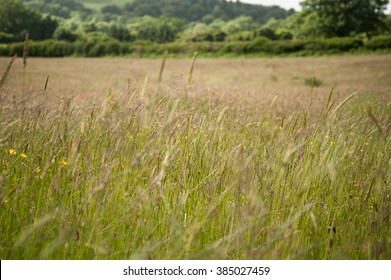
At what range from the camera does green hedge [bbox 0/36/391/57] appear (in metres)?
13.4

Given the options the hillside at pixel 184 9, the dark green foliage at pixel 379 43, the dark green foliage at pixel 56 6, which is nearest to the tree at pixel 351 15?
the dark green foliage at pixel 379 43

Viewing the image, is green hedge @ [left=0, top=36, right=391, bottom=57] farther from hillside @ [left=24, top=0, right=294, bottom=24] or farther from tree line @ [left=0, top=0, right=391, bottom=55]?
hillside @ [left=24, top=0, right=294, bottom=24]

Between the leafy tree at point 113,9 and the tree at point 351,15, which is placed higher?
the leafy tree at point 113,9

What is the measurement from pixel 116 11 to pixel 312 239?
105 ft

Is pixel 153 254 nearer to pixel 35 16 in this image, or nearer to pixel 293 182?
pixel 293 182

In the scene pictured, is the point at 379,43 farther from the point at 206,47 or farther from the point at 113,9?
the point at 113,9

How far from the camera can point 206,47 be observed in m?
35.8

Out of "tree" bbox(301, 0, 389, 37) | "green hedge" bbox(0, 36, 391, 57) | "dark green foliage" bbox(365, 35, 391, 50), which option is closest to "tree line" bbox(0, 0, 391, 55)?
"tree" bbox(301, 0, 389, 37)

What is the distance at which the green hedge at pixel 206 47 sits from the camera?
13.4m

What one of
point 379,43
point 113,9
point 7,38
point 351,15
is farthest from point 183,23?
point 7,38

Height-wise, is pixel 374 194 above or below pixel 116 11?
below

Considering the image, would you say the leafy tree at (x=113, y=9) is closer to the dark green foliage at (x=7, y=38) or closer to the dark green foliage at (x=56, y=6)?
the dark green foliage at (x=56, y=6)
